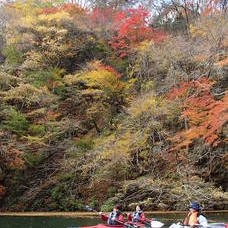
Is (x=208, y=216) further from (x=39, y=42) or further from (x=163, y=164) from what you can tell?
(x=39, y=42)

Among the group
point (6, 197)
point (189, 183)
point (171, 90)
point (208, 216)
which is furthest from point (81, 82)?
point (208, 216)

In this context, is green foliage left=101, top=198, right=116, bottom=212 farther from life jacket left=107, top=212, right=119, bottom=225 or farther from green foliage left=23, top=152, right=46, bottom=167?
life jacket left=107, top=212, right=119, bottom=225

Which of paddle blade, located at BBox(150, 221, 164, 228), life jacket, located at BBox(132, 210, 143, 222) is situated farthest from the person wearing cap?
life jacket, located at BBox(132, 210, 143, 222)

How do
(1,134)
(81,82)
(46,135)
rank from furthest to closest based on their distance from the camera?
(81,82), (46,135), (1,134)

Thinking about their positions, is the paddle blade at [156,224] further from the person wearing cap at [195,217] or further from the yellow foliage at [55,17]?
the yellow foliage at [55,17]

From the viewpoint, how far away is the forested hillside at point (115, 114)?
22.4 metres

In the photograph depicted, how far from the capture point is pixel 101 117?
96.7ft

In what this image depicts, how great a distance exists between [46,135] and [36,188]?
11.4 feet

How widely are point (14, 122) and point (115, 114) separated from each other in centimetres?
761

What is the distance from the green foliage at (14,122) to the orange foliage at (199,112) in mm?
9261

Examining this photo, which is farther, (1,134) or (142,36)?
(142,36)

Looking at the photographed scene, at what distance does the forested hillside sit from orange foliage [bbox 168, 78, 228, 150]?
0.06 meters

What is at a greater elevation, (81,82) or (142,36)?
(142,36)

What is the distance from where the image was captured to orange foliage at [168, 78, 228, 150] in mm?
20422
